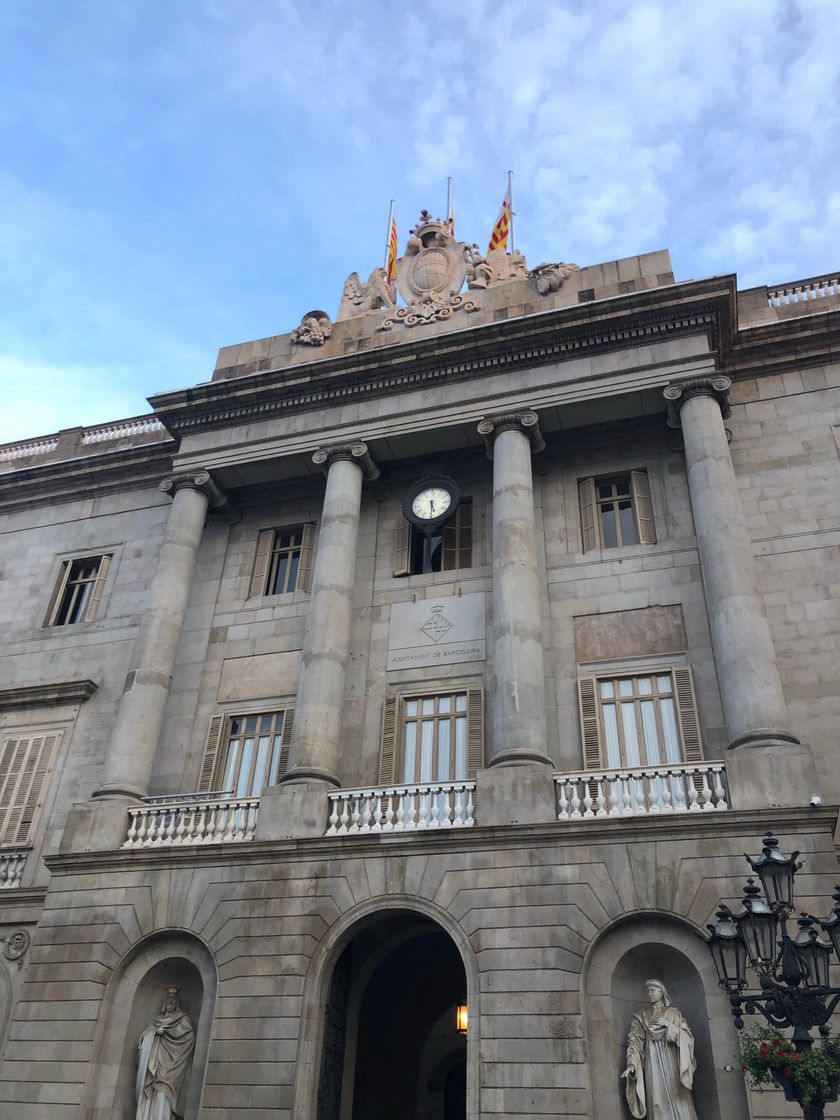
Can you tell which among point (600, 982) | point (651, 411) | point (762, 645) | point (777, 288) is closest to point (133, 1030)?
point (600, 982)

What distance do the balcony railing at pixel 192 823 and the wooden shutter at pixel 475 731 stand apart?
4400mm

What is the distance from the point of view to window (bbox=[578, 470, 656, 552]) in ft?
70.3

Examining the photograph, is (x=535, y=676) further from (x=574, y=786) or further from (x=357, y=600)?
(x=357, y=600)

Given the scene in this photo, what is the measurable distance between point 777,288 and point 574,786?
566 inches

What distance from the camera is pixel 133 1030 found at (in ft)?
56.2

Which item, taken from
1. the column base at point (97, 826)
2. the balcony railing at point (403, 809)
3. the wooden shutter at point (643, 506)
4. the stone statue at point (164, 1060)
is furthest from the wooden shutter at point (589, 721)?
the column base at point (97, 826)

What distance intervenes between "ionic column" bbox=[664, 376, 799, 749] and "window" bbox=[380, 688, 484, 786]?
17.0 feet

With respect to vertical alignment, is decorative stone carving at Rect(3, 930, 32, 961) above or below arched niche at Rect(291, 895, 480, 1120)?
above

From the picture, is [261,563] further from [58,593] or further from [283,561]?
[58,593]

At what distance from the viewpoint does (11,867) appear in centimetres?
2131

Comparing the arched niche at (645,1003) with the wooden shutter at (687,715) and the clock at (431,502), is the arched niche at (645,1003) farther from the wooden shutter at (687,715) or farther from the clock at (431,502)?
the clock at (431,502)

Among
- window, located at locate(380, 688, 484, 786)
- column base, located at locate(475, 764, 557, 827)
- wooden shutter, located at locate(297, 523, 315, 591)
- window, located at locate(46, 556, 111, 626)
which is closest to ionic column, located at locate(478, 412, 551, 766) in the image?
column base, located at locate(475, 764, 557, 827)

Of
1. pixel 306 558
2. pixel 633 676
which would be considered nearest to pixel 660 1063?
pixel 633 676

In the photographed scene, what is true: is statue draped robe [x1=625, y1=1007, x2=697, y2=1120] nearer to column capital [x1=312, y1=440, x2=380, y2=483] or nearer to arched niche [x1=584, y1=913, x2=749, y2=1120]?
arched niche [x1=584, y1=913, x2=749, y2=1120]
